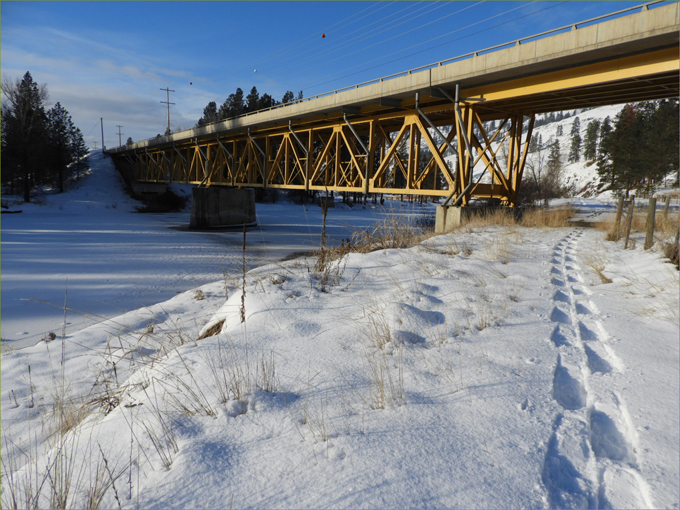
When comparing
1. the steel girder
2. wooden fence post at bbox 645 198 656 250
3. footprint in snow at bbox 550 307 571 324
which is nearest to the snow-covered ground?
the steel girder

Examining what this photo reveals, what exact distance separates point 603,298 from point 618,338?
4.74ft

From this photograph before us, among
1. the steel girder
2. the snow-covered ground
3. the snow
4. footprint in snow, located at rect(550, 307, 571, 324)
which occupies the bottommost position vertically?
the snow-covered ground

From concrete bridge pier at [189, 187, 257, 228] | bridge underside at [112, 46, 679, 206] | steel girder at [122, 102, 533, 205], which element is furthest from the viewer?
concrete bridge pier at [189, 187, 257, 228]

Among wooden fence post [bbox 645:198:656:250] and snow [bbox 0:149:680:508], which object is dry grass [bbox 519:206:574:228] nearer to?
wooden fence post [bbox 645:198:656:250]

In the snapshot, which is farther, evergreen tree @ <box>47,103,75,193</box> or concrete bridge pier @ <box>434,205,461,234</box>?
evergreen tree @ <box>47,103,75,193</box>

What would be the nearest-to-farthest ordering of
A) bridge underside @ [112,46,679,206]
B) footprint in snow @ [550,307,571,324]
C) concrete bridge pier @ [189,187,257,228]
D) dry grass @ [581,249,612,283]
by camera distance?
footprint in snow @ [550,307,571,324] → dry grass @ [581,249,612,283] → bridge underside @ [112,46,679,206] → concrete bridge pier @ [189,187,257,228]

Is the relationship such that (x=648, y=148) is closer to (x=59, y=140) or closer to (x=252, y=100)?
(x=252, y=100)

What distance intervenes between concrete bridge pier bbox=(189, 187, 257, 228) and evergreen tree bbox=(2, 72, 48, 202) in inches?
863

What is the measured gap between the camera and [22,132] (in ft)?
→ 123

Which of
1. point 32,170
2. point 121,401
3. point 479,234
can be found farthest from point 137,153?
point 121,401

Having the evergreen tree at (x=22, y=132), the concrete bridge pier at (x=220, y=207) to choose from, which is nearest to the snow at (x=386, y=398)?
the concrete bridge pier at (x=220, y=207)

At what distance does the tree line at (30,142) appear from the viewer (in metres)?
37.4

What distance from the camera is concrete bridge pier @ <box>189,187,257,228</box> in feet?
92.9

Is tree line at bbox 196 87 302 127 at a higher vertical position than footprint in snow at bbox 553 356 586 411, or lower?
higher
